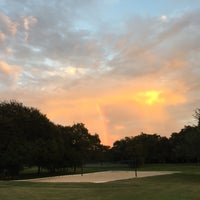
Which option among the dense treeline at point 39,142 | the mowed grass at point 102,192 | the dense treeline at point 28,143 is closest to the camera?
the mowed grass at point 102,192

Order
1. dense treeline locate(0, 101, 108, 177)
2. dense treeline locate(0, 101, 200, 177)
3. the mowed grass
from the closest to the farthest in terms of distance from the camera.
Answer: the mowed grass → dense treeline locate(0, 101, 200, 177) → dense treeline locate(0, 101, 108, 177)

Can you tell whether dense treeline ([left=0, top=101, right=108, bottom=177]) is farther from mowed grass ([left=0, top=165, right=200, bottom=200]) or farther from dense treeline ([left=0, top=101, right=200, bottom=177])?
mowed grass ([left=0, top=165, right=200, bottom=200])

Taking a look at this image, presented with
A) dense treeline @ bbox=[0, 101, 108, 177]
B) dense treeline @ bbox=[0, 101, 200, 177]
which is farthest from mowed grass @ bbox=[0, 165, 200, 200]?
dense treeline @ bbox=[0, 101, 108, 177]

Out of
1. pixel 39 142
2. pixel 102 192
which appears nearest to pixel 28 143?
pixel 39 142

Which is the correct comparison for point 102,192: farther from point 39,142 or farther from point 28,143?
point 39,142

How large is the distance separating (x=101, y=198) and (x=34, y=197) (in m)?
2.88

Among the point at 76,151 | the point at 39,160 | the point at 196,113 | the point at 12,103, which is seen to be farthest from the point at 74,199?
the point at 76,151

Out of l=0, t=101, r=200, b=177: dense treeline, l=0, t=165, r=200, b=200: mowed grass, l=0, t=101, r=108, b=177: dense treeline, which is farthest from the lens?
l=0, t=101, r=108, b=177: dense treeline

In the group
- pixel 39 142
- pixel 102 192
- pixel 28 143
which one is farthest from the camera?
pixel 39 142

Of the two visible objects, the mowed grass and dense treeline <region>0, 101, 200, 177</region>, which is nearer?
the mowed grass

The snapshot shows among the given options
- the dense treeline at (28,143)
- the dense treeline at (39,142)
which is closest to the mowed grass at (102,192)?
the dense treeline at (39,142)

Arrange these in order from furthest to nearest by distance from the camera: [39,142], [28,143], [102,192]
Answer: [39,142] → [28,143] → [102,192]

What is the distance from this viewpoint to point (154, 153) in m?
118

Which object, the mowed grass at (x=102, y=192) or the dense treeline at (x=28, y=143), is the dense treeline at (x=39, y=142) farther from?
the mowed grass at (x=102, y=192)
